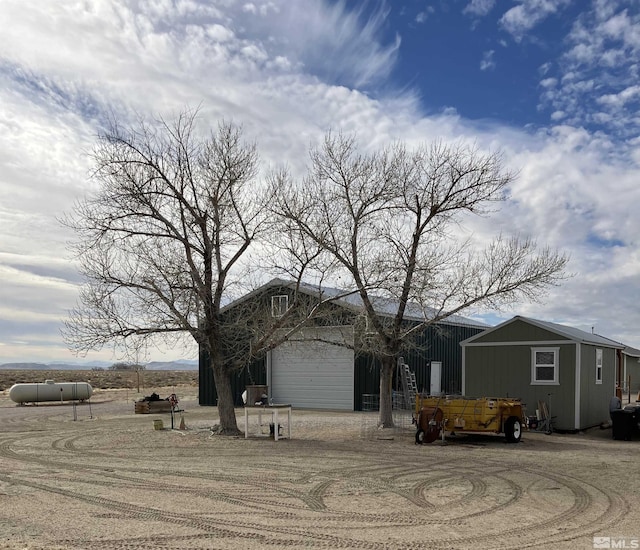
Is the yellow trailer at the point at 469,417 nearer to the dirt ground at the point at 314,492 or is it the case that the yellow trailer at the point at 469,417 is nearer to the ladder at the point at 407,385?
the dirt ground at the point at 314,492

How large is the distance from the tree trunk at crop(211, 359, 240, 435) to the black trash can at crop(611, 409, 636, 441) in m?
9.93

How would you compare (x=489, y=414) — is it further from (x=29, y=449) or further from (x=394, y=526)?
(x=29, y=449)

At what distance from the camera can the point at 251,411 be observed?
16.9m

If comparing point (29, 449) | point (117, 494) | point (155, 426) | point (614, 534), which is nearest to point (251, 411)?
point (155, 426)

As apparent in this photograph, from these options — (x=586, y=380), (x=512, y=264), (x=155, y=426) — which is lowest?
(x=155, y=426)

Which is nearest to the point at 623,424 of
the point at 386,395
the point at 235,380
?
the point at 386,395

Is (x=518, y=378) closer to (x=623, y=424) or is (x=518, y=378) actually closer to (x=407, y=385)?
(x=623, y=424)

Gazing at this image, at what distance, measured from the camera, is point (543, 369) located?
19.5 m

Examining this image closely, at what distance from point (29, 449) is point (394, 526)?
9.94 m

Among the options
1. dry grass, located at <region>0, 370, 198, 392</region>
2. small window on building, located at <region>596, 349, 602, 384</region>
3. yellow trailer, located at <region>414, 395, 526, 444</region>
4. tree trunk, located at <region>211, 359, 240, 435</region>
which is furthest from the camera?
dry grass, located at <region>0, 370, 198, 392</region>

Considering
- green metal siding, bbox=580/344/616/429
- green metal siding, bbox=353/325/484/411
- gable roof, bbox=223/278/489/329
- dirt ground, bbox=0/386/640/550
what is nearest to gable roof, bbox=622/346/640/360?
green metal siding, bbox=353/325/484/411

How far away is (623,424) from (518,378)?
312cm

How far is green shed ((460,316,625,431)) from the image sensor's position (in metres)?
18.9

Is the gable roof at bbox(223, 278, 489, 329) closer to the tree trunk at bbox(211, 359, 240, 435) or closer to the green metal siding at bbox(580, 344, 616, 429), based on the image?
the tree trunk at bbox(211, 359, 240, 435)
